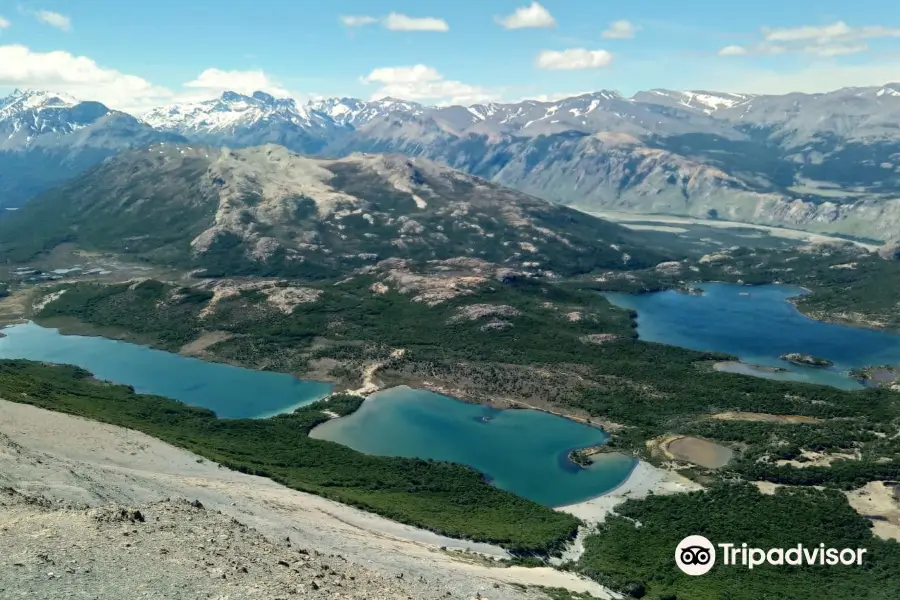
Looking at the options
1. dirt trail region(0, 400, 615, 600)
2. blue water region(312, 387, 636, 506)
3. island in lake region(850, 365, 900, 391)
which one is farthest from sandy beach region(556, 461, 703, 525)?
island in lake region(850, 365, 900, 391)

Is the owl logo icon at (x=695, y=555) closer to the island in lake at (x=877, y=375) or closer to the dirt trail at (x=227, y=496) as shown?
the dirt trail at (x=227, y=496)

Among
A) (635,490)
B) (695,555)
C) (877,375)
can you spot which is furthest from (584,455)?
(877,375)

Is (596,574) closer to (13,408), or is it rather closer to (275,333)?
(13,408)

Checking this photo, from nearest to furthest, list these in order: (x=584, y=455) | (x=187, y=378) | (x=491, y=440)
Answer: (x=584, y=455)
(x=491, y=440)
(x=187, y=378)

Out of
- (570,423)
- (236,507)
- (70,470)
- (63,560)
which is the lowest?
(570,423)

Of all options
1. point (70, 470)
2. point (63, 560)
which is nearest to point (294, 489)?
point (70, 470)

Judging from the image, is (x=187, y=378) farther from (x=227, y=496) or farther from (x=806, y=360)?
(x=806, y=360)
